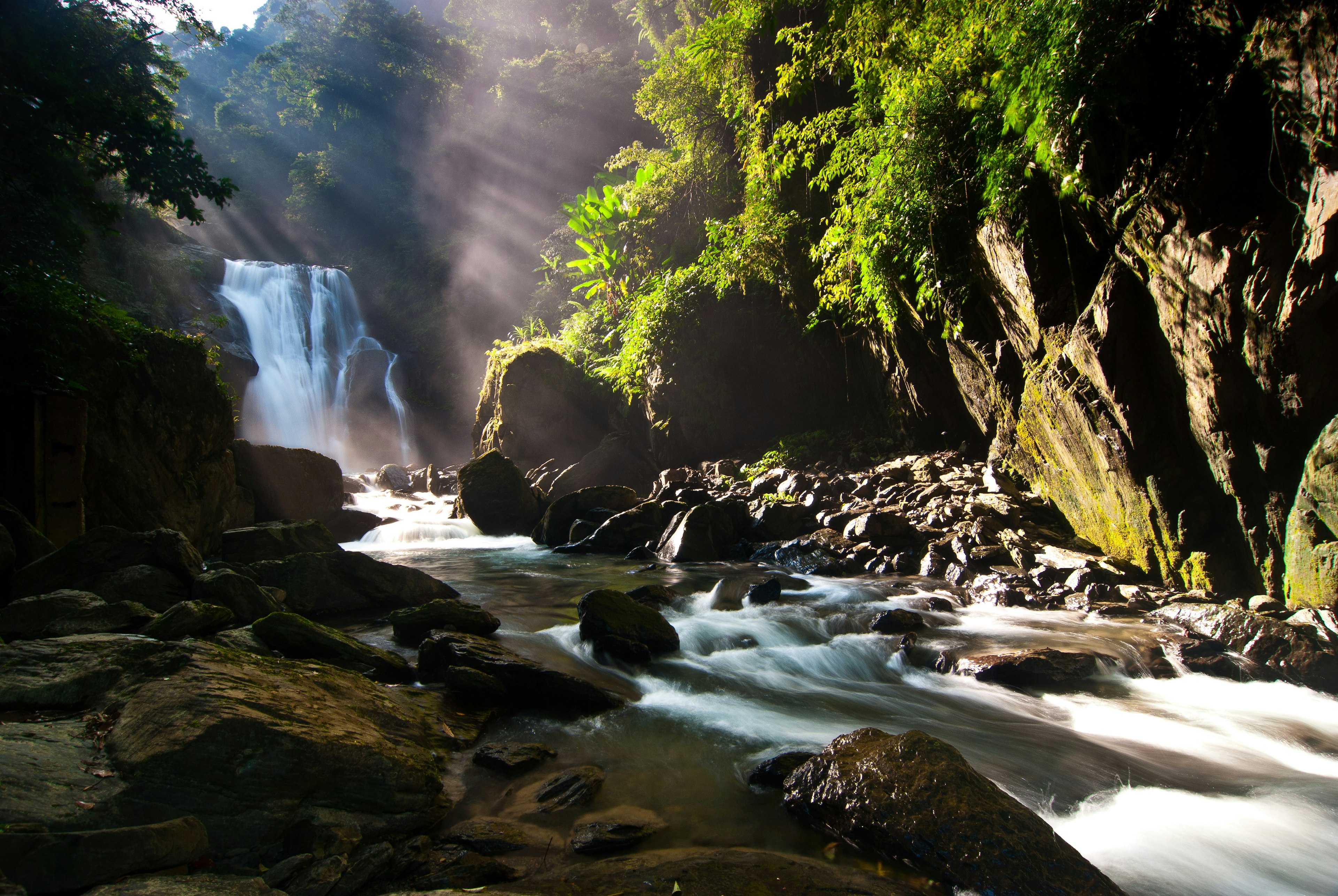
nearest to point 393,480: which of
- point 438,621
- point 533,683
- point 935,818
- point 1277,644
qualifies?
point 438,621

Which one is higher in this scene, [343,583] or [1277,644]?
[1277,644]

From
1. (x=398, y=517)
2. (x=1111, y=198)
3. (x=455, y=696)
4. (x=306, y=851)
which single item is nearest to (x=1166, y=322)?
(x=1111, y=198)

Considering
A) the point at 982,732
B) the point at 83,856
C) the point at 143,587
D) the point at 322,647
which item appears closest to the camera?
the point at 83,856

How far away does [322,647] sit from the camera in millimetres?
4570

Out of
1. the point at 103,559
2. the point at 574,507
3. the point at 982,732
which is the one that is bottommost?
the point at 982,732

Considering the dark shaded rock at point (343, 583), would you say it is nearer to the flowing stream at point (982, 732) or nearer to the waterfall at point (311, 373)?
the flowing stream at point (982, 732)

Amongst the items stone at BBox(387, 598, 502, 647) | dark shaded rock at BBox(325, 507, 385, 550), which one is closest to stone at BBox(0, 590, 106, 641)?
stone at BBox(387, 598, 502, 647)

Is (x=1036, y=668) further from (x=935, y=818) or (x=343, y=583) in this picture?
(x=343, y=583)

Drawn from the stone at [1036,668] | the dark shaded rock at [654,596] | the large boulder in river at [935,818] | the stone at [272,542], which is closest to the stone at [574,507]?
the stone at [272,542]

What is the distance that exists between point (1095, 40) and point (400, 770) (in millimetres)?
7143

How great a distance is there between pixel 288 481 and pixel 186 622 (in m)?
9.04

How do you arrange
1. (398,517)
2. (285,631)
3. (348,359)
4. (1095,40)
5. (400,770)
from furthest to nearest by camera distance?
(348,359)
(398,517)
(1095,40)
(285,631)
(400,770)

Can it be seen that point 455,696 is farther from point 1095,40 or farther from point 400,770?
point 1095,40

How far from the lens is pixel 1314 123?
4.17 m
